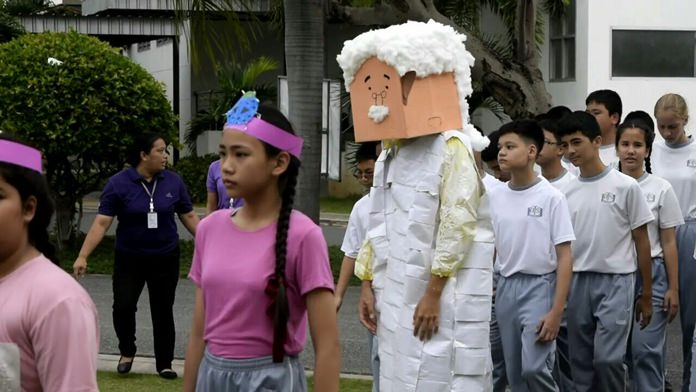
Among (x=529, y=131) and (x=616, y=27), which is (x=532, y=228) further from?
(x=616, y=27)

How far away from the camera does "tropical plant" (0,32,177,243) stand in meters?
15.5

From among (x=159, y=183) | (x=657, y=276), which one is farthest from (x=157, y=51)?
(x=657, y=276)

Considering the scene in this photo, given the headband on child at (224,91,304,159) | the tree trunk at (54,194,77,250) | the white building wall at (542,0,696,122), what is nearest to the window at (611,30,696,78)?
the white building wall at (542,0,696,122)

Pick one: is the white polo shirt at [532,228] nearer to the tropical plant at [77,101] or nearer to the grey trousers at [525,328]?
the grey trousers at [525,328]

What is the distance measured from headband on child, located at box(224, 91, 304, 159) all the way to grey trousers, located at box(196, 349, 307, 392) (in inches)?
29.4

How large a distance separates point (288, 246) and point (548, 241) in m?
3.08

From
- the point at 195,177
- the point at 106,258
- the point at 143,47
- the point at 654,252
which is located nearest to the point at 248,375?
the point at 654,252

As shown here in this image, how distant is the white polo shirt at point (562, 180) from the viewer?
764 centimetres

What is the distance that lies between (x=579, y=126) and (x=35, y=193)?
465cm

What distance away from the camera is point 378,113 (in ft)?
20.0

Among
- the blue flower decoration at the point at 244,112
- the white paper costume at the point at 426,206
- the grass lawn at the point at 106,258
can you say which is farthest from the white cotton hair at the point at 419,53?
the grass lawn at the point at 106,258

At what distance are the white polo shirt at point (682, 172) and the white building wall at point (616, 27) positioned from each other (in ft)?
54.3

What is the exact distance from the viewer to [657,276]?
8.01 m

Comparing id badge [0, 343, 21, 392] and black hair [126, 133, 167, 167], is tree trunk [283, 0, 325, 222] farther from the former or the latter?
id badge [0, 343, 21, 392]
